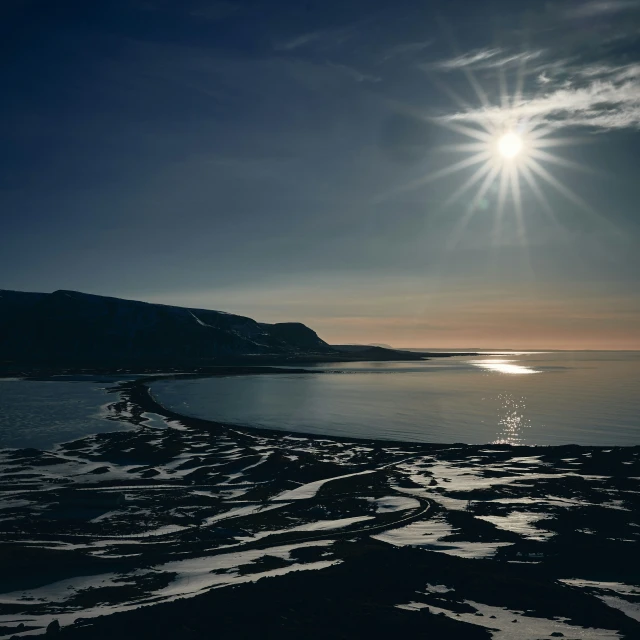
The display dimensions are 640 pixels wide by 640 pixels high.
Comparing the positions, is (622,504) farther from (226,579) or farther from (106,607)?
(106,607)

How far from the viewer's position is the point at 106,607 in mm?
10812

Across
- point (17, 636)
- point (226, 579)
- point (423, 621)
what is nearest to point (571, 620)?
point (423, 621)

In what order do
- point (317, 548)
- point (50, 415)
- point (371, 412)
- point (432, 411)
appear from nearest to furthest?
point (317, 548)
point (50, 415)
point (371, 412)
point (432, 411)

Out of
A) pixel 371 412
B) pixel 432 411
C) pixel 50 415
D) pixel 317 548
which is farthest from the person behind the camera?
pixel 432 411

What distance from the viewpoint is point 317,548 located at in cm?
1459

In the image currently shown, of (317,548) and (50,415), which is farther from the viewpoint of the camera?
(50,415)

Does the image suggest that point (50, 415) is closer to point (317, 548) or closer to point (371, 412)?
point (371, 412)

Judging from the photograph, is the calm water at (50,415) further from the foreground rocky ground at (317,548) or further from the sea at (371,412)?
the foreground rocky ground at (317,548)

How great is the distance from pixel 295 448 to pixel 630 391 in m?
64.9

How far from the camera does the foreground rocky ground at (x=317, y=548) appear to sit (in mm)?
10195

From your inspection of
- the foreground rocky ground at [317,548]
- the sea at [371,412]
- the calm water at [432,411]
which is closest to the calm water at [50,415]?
the sea at [371,412]

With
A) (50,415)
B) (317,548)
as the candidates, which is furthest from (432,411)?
(317,548)

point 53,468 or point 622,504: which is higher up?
point 622,504

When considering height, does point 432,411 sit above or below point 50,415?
above
